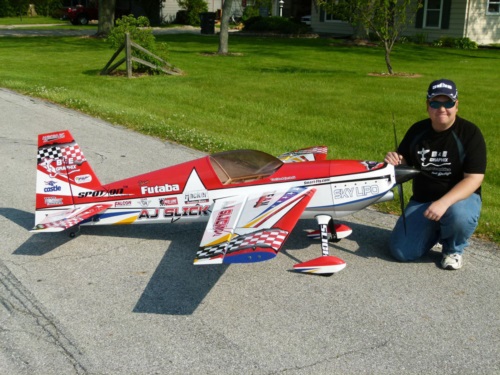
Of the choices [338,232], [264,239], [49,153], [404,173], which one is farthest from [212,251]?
[49,153]

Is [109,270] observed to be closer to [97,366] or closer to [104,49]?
[97,366]

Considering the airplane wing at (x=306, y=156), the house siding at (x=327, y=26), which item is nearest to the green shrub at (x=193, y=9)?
the house siding at (x=327, y=26)

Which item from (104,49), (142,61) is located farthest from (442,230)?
(104,49)

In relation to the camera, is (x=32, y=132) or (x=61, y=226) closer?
(x=61, y=226)

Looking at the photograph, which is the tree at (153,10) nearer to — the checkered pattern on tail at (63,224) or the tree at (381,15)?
the tree at (381,15)

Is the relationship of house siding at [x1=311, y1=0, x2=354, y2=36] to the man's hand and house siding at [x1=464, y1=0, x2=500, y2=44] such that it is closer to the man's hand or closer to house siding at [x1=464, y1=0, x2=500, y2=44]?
house siding at [x1=464, y1=0, x2=500, y2=44]

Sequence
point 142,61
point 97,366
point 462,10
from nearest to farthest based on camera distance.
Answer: point 97,366 < point 142,61 < point 462,10

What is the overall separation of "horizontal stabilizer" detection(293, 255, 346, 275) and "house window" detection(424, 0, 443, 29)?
30482 mm

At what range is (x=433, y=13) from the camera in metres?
33.5

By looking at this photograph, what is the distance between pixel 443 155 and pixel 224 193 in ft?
8.11

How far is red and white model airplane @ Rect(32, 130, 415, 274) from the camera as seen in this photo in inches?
244

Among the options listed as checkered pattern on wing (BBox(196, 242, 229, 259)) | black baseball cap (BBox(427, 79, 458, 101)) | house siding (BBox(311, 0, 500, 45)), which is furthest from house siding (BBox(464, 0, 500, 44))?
checkered pattern on wing (BBox(196, 242, 229, 259))

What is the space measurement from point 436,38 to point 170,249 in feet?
99.7

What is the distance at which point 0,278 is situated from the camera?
6105mm
